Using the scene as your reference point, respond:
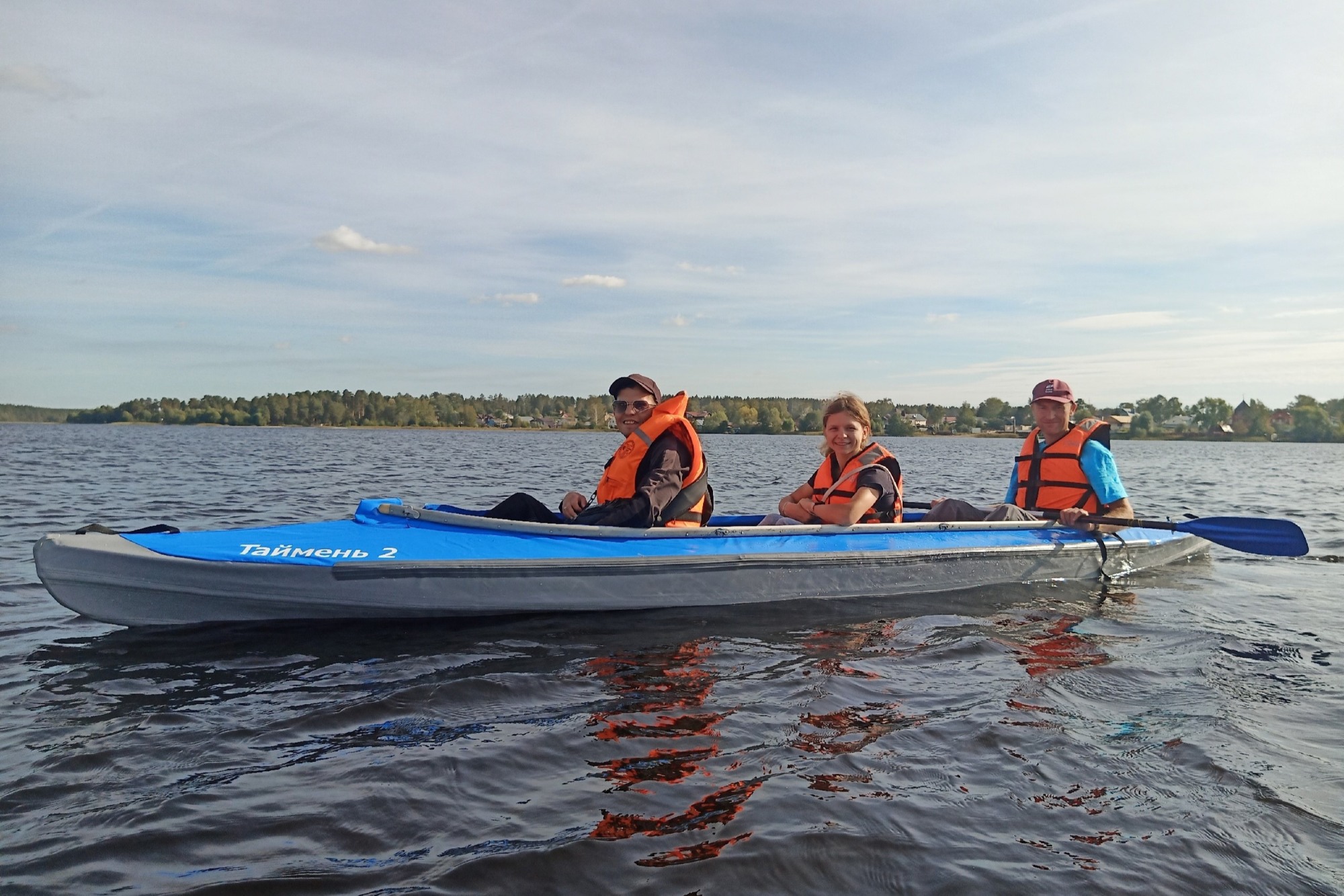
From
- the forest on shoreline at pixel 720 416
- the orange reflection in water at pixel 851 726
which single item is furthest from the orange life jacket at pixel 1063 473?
the forest on shoreline at pixel 720 416

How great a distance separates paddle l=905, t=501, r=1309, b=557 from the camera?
25.7 feet

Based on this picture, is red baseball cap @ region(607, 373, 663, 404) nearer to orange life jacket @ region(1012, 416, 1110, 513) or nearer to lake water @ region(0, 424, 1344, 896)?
lake water @ region(0, 424, 1344, 896)

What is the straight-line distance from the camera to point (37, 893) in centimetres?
282

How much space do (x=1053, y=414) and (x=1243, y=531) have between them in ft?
6.78

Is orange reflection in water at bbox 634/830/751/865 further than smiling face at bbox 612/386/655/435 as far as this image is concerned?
No

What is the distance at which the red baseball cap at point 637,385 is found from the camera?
6.61 m

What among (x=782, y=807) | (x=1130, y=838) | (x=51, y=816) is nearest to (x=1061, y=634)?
(x=1130, y=838)

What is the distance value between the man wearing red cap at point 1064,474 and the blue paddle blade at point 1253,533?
662 millimetres

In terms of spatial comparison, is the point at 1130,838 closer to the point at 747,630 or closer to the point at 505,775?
the point at 505,775

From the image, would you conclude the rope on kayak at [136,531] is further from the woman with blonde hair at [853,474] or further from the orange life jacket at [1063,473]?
the orange life jacket at [1063,473]

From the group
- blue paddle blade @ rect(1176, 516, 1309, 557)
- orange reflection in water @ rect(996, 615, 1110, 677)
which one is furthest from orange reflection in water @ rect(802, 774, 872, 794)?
blue paddle blade @ rect(1176, 516, 1309, 557)

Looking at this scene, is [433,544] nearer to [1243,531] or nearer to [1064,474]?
[1064,474]

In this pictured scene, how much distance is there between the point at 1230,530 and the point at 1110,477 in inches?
45.4

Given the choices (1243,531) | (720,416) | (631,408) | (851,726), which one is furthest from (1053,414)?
(720,416)
